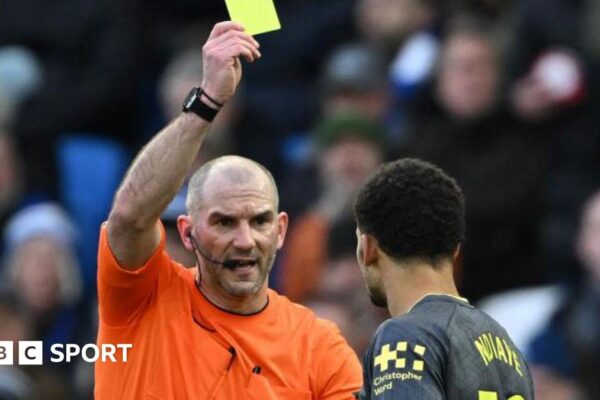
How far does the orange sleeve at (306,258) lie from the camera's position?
33.4 ft

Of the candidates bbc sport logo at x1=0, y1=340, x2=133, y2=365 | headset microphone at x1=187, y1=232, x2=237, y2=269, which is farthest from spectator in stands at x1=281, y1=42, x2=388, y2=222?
headset microphone at x1=187, y1=232, x2=237, y2=269

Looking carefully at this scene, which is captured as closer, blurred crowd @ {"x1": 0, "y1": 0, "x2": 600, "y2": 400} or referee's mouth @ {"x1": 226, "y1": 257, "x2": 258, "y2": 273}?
referee's mouth @ {"x1": 226, "y1": 257, "x2": 258, "y2": 273}

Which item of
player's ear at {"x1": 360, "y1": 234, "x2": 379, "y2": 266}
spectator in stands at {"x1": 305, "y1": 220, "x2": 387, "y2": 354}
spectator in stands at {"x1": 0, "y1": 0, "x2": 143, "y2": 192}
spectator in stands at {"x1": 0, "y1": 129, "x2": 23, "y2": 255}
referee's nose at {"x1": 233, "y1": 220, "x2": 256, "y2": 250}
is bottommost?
player's ear at {"x1": 360, "y1": 234, "x2": 379, "y2": 266}

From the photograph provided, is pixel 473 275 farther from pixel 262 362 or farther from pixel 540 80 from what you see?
pixel 262 362

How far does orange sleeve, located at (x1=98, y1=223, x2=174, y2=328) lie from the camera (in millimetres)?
6078

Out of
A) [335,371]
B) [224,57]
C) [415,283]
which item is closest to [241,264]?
[335,371]

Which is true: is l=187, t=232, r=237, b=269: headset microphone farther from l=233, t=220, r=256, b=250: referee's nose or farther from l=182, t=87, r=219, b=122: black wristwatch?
l=182, t=87, r=219, b=122: black wristwatch

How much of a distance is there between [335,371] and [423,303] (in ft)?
2.99

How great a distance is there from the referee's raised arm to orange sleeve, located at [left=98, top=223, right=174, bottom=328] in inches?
6.5

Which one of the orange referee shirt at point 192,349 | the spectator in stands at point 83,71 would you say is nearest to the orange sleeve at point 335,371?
the orange referee shirt at point 192,349

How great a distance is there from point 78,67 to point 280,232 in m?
5.74

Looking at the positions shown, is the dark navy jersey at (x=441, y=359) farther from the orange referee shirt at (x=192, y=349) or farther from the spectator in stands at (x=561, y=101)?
the spectator in stands at (x=561, y=101)

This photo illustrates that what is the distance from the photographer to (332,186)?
10.3 m

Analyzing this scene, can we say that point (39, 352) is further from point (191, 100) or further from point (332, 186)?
point (191, 100)
